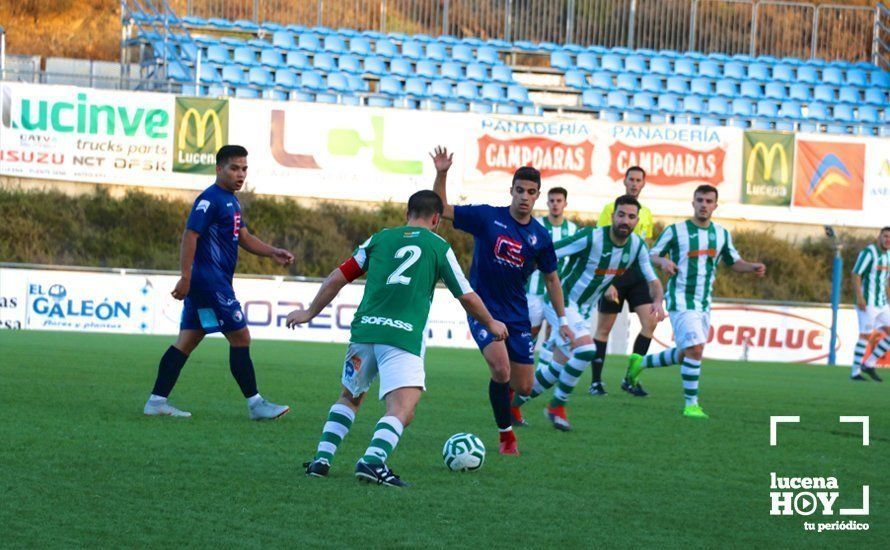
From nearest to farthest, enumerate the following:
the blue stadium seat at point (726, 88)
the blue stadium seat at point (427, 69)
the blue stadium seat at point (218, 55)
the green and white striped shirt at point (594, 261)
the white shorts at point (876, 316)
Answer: the green and white striped shirt at point (594, 261), the white shorts at point (876, 316), the blue stadium seat at point (218, 55), the blue stadium seat at point (427, 69), the blue stadium seat at point (726, 88)

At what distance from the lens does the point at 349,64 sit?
3070 centimetres

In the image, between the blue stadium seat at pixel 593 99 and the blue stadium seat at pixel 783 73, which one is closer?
the blue stadium seat at pixel 593 99

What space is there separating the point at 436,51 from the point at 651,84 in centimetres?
553

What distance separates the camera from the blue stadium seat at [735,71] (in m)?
32.9

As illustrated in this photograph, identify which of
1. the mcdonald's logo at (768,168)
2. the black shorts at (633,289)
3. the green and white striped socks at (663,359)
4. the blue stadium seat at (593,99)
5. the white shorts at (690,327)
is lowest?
the green and white striped socks at (663,359)

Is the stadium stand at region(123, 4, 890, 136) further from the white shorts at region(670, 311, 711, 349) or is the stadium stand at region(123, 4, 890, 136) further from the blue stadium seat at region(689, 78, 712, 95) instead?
the white shorts at region(670, 311, 711, 349)

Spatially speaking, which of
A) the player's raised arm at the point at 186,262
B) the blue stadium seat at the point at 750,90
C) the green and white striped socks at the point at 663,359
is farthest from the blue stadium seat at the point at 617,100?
the player's raised arm at the point at 186,262

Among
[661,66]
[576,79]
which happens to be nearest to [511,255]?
[576,79]

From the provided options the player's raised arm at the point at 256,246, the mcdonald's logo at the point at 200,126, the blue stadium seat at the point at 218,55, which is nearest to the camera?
the player's raised arm at the point at 256,246

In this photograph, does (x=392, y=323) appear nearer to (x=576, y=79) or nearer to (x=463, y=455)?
(x=463, y=455)

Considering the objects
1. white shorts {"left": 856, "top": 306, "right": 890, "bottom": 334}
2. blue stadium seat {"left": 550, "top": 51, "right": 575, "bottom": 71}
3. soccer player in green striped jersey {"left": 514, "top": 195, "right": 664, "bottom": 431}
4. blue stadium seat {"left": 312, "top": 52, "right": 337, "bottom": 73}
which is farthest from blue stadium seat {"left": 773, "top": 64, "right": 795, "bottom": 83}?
soccer player in green striped jersey {"left": 514, "top": 195, "right": 664, "bottom": 431}

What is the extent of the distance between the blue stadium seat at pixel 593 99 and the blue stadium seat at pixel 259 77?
24.8ft

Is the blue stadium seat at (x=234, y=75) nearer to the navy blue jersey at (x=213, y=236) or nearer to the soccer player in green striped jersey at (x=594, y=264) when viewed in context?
the soccer player in green striped jersey at (x=594, y=264)

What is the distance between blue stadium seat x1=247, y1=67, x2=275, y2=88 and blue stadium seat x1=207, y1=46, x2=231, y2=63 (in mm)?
703
